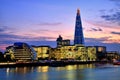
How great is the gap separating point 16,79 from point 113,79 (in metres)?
22.6

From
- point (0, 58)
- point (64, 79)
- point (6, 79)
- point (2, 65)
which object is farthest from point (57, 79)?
point (0, 58)

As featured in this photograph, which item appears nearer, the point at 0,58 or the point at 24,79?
the point at 24,79

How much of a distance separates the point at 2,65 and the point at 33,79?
92866 millimetres

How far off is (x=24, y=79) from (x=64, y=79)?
9.34 meters

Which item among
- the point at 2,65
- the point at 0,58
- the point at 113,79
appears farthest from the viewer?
the point at 0,58

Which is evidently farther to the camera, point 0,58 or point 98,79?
point 0,58

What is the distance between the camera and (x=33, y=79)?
262 feet

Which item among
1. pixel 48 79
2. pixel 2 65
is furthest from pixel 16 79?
pixel 2 65

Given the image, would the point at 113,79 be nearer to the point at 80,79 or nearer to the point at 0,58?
the point at 80,79

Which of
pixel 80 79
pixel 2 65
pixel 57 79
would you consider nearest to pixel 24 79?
pixel 57 79

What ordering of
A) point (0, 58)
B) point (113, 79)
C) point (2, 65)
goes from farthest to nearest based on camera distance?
1. point (0, 58)
2. point (2, 65)
3. point (113, 79)

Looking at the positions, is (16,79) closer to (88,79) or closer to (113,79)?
(88,79)

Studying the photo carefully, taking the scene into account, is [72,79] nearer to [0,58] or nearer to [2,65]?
[2,65]

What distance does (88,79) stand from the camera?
81562mm
